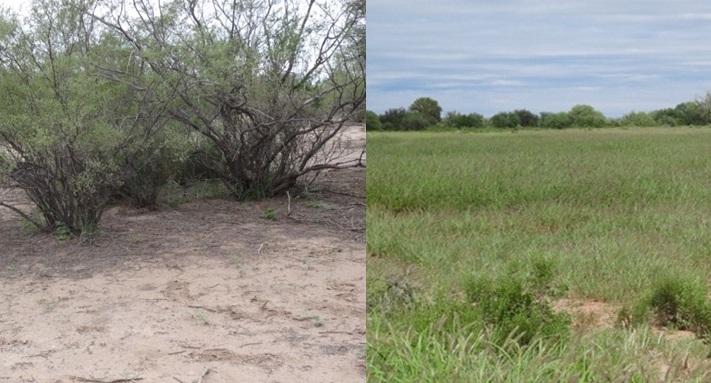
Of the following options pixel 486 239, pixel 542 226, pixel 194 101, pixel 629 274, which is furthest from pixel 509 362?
pixel 194 101

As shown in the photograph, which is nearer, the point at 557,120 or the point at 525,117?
the point at 525,117

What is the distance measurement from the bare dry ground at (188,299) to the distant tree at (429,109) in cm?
85

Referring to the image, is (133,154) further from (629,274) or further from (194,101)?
(629,274)

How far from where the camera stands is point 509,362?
167 cm

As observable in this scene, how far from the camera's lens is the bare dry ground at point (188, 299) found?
2766 millimetres

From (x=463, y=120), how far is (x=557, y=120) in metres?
2.18

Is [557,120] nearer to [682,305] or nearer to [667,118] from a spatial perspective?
[667,118]

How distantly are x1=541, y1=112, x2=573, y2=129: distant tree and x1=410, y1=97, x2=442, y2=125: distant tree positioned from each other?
233cm

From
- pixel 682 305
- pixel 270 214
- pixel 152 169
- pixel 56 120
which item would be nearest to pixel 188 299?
pixel 56 120

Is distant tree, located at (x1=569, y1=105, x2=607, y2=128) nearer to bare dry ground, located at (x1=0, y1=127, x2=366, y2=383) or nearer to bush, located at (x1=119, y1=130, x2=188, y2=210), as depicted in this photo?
bare dry ground, located at (x1=0, y1=127, x2=366, y2=383)

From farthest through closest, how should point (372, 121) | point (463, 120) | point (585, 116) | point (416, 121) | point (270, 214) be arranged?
point (270, 214) → point (585, 116) → point (463, 120) → point (416, 121) → point (372, 121)

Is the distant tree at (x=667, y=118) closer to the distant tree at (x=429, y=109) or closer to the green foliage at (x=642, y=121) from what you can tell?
the green foliage at (x=642, y=121)

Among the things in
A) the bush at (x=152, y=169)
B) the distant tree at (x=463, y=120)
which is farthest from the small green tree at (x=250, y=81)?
the distant tree at (x=463, y=120)

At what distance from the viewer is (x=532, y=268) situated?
2.15 meters
